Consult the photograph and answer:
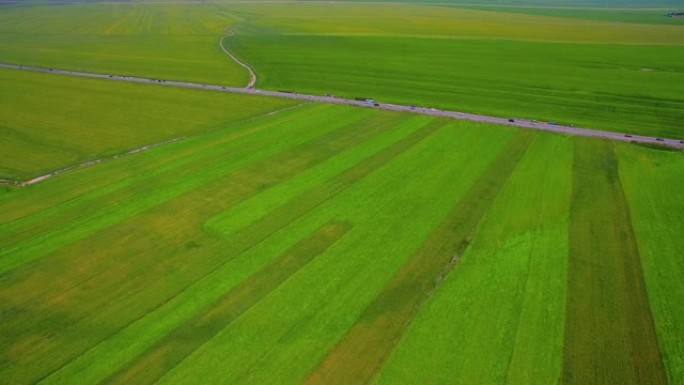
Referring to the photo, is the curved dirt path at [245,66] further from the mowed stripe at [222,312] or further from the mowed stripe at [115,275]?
the mowed stripe at [222,312]

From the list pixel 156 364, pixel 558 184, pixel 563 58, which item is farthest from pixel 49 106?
pixel 563 58

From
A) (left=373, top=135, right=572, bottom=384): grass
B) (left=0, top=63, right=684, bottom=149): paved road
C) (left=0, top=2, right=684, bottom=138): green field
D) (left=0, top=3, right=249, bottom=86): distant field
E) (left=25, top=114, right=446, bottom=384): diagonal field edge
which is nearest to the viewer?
(left=373, top=135, right=572, bottom=384): grass

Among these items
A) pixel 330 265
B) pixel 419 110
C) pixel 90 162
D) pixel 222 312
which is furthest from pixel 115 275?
pixel 419 110

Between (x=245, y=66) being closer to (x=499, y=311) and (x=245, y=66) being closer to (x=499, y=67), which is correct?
(x=499, y=67)

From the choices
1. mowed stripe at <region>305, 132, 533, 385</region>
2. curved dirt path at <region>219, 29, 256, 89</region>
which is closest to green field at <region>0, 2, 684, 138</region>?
curved dirt path at <region>219, 29, 256, 89</region>

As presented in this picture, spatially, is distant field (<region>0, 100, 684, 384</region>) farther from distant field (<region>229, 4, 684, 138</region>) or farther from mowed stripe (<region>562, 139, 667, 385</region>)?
distant field (<region>229, 4, 684, 138</region>)

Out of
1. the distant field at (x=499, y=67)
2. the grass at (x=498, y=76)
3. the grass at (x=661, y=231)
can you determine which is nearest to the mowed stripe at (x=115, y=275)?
the grass at (x=661, y=231)
